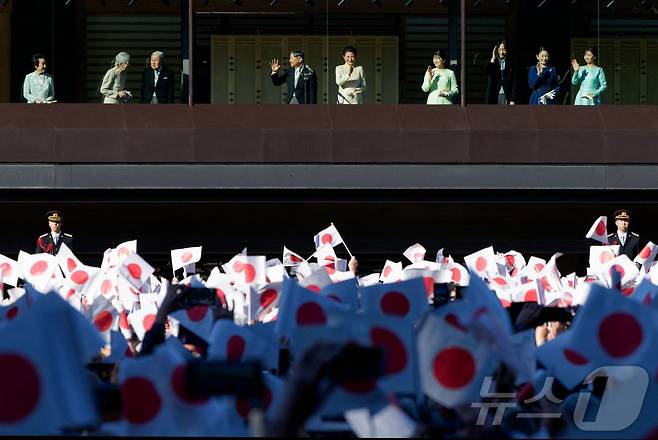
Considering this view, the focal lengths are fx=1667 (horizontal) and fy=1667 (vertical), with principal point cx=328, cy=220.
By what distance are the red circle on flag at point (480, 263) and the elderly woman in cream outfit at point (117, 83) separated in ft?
35.7

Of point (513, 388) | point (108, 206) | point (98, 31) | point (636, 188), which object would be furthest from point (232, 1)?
point (513, 388)

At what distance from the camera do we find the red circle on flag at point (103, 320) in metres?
9.77

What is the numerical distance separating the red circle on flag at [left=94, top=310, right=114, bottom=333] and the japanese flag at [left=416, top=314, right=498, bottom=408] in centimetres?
429

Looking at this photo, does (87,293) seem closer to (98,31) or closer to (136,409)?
(136,409)

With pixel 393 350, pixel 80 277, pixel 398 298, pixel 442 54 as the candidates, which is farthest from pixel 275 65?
pixel 393 350

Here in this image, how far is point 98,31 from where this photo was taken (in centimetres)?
2755

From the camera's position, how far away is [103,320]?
32.8ft

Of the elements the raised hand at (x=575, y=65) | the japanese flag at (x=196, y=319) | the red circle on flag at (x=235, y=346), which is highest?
the raised hand at (x=575, y=65)

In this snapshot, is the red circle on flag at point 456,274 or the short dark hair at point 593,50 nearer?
the red circle on flag at point 456,274

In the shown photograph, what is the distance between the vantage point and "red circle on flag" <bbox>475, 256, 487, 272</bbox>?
16.7 meters

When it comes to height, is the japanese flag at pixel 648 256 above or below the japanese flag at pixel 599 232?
below

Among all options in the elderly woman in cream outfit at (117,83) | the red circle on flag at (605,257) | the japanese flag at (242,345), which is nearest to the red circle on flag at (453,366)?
the japanese flag at (242,345)

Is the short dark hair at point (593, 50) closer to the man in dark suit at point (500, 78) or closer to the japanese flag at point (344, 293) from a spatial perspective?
the man in dark suit at point (500, 78)

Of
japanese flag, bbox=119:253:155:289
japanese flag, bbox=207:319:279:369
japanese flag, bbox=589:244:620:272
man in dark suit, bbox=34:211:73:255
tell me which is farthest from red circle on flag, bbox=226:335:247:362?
man in dark suit, bbox=34:211:73:255
